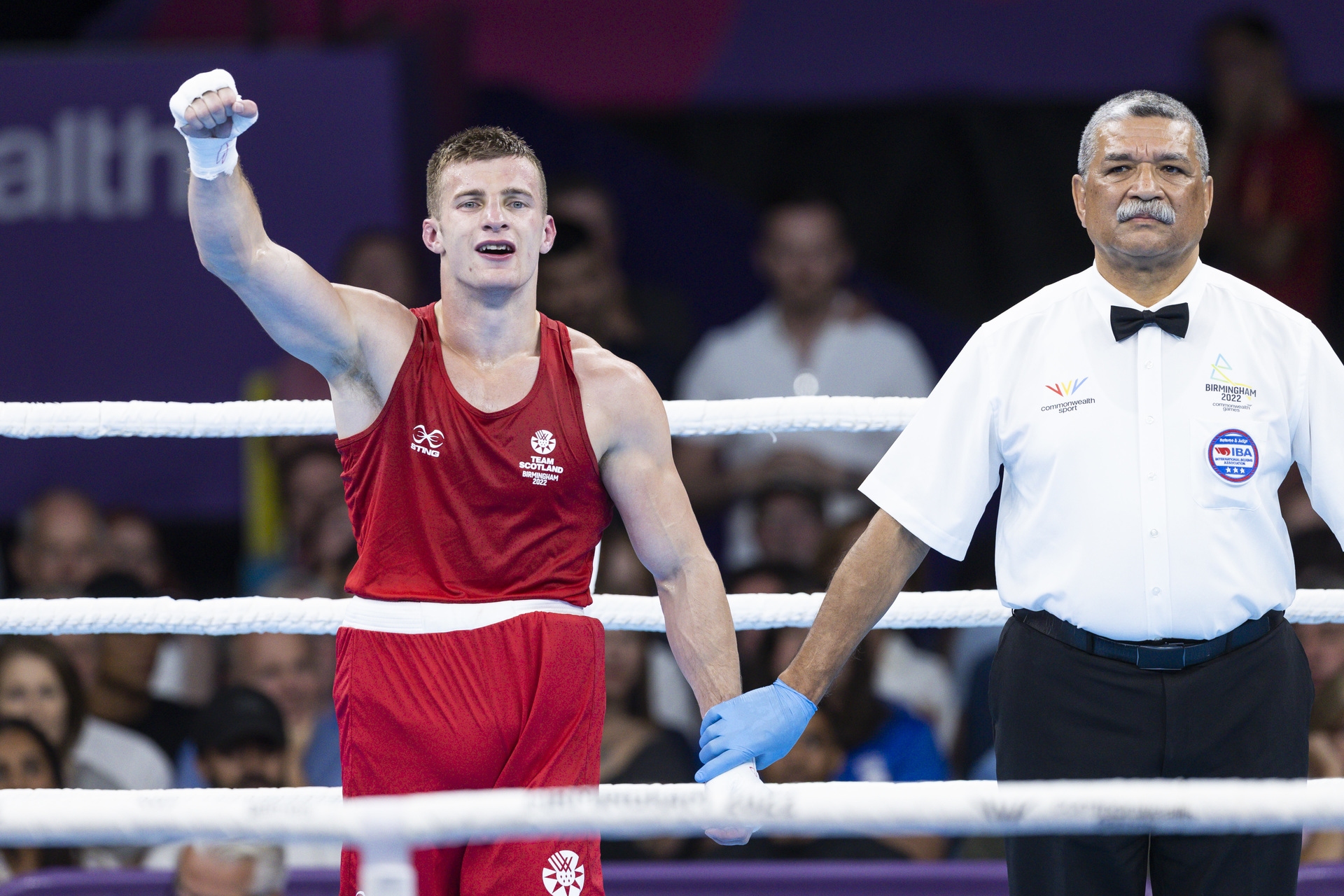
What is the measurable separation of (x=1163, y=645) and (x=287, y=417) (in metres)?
1.45

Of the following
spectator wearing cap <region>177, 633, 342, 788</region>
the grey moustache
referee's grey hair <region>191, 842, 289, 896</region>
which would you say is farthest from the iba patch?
spectator wearing cap <region>177, 633, 342, 788</region>

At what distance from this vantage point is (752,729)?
2.29 m

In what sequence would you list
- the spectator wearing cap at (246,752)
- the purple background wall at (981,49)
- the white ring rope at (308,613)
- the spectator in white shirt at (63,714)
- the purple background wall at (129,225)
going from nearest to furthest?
the white ring rope at (308,613), the spectator wearing cap at (246,752), the spectator in white shirt at (63,714), the purple background wall at (129,225), the purple background wall at (981,49)

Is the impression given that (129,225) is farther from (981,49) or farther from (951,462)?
(951,462)

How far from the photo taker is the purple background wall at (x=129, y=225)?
16.6 feet

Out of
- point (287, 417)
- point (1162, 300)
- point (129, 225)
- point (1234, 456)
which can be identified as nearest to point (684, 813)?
point (1234, 456)

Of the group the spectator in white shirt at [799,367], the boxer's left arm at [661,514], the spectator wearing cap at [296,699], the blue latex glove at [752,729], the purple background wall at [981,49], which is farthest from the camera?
the purple background wall at [981,49]

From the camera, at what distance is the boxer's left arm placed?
7.86 ft

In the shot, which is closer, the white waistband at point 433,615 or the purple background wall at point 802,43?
the white waistband at point 433,615

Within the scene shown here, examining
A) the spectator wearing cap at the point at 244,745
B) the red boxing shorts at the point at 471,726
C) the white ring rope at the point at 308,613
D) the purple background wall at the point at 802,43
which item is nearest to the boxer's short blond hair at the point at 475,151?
the red boxing shorts at the point at 471,726

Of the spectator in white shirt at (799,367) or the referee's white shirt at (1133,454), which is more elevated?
the spectator in white shirt at (799,367)

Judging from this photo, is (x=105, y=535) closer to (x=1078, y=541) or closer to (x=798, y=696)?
(x=798, y=696)

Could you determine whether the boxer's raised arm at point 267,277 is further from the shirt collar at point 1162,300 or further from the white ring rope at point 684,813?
the shirt collar at point 1162,300

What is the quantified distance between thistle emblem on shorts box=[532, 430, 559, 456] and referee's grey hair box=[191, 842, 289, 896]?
1.27 metres
